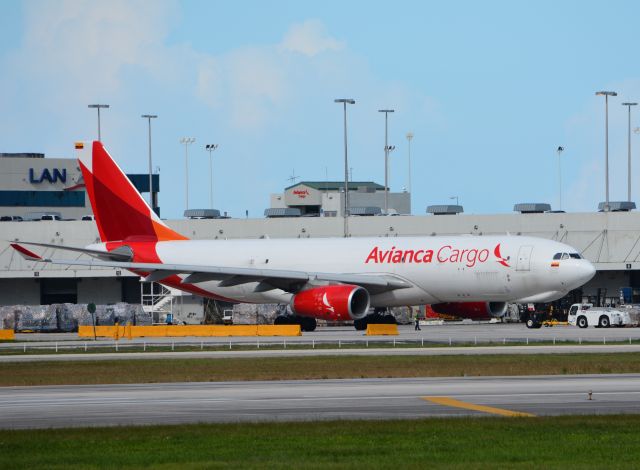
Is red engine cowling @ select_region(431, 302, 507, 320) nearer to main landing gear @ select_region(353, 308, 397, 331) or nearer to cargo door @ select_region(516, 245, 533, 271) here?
main landing gear @ select_region(353, 308, 397, 331)

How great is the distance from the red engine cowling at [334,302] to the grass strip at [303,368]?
17.0 m

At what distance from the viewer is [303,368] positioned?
3991cm

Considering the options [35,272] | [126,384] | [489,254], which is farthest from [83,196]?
[126,384]

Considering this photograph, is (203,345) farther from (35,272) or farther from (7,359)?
(35,272)

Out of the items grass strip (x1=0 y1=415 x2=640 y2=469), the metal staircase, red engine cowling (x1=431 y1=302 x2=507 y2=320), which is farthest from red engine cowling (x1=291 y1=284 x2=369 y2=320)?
grass strip (x1=0 y1=415 x2=640 y2=469)

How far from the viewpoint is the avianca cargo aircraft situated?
62000 mm

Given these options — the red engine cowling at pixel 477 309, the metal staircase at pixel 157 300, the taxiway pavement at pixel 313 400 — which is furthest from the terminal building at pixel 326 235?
the taxiway pavement at pixel 313 400

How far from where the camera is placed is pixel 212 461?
18875 mm

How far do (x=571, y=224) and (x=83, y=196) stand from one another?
62.3 metres

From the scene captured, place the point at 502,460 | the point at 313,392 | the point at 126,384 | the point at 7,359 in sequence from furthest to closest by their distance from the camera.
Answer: the point at 7,359, the point at 126,384, the point at 313,392, the point at 502,460

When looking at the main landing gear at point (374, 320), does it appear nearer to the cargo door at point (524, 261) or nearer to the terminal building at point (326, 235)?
the cargo door at point (524, 261)

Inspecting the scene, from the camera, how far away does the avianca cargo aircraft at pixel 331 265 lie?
203ft

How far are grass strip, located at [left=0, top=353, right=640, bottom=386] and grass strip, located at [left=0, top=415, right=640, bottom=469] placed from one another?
1324cm

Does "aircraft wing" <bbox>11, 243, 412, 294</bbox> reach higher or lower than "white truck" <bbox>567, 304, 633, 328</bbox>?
higher
